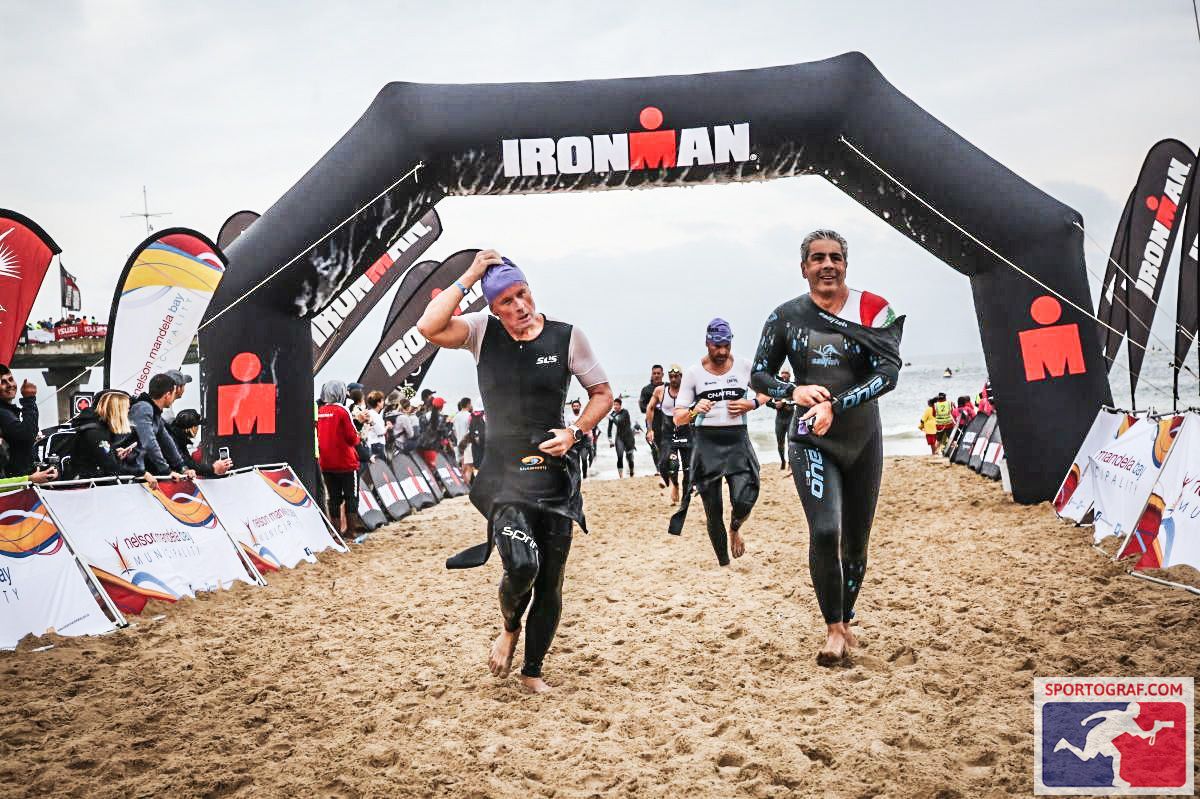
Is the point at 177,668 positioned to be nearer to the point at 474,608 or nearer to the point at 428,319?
the point at 474,608

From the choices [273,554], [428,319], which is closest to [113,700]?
[428,319]

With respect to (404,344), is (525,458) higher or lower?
lower

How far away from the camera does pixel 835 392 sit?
4.04 metres

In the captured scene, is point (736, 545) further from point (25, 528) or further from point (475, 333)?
point (25, 528)

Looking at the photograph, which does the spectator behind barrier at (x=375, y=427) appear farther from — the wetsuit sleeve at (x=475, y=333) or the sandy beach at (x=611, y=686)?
the wetsuit sleeve at (x=475, y=333)

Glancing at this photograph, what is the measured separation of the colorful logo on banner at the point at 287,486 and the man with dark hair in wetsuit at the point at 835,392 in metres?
5.72

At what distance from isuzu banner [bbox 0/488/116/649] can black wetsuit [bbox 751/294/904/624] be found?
13.7 feet

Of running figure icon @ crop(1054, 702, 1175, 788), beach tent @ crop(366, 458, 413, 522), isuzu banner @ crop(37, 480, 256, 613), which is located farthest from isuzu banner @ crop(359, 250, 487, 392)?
running figure icon @ crop(1054, 702, 1175, 788)

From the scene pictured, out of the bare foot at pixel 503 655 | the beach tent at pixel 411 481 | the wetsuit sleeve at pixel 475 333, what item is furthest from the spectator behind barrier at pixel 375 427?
the wetsuit sleeve at pixel 475 333

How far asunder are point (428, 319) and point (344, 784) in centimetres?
175

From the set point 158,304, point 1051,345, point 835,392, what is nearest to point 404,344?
point 158,304

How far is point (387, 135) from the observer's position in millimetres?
8602

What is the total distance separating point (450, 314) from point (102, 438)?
4.23m

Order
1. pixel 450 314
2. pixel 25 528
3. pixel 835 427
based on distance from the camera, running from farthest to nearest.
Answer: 1. pixel 25 528
2. pixel 835 427
3. pixel 450 314
